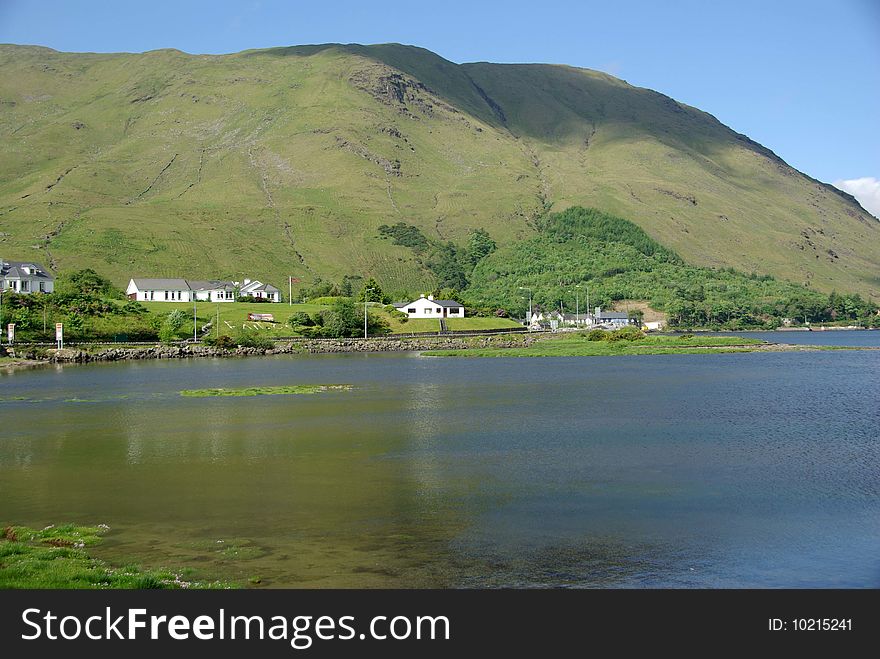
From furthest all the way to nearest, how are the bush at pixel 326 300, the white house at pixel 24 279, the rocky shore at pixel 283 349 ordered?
the bush at pixel 326 300
the white house at pixel 24 279
the rocky shore at pixel 283 349

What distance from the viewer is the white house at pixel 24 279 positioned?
3866 inches

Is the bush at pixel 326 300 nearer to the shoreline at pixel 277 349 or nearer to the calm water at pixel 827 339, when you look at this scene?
the shoreline at pixel 277 349

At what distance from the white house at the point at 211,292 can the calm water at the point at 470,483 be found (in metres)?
77.8

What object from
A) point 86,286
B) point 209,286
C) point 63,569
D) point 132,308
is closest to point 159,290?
point 209,286

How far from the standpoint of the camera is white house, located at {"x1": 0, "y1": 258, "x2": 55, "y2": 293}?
98.2 metres

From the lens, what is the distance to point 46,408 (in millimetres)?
42406

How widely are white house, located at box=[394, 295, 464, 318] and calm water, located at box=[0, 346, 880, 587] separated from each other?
2824 inches

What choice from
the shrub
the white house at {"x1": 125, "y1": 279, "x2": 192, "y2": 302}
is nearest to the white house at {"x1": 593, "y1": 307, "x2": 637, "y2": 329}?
the white house at {"x1": 125, "y1": 279, "x2": 192, "y2": 302}

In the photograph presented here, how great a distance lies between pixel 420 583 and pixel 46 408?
33967mm

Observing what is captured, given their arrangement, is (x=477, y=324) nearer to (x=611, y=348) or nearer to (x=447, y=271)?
(x=611, y=348)

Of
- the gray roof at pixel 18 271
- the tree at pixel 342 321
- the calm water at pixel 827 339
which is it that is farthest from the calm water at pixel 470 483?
the calm water at pixel 827 339

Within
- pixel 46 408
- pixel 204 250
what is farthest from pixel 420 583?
pixel 204 250
